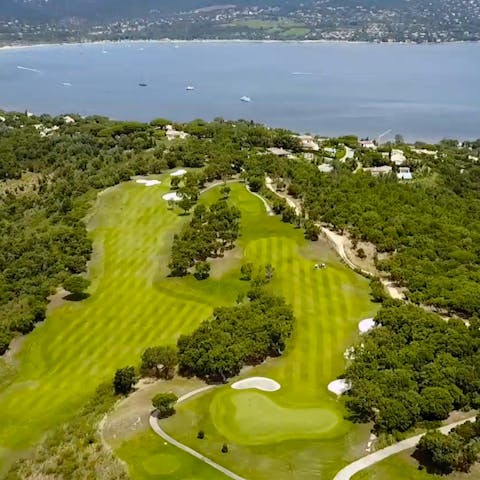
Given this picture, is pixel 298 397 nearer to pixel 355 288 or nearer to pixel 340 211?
pixel 355 288

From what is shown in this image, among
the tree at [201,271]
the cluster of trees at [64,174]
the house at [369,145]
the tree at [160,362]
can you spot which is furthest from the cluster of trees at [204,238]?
the house at [369,145]

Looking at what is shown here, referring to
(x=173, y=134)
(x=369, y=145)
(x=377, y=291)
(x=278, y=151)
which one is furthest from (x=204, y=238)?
(x=369, y=145)

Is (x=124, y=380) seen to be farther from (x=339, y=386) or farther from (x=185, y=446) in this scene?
(x=339, y=386)

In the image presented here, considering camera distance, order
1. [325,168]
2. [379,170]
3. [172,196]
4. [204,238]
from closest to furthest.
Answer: [204,238] → [172,196] → [325,168] → [379,170]

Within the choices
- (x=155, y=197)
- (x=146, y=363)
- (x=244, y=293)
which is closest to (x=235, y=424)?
(x=146, y=363)

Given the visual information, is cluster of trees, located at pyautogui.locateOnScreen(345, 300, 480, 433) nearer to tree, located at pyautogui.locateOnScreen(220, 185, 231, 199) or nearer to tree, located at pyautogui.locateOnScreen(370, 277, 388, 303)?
tree, located at pyautogui.locateOnScreen(370, 277, 388, 303)

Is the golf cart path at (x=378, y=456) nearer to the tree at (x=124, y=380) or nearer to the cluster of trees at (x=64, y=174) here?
the tree at (x=124, y=380)
